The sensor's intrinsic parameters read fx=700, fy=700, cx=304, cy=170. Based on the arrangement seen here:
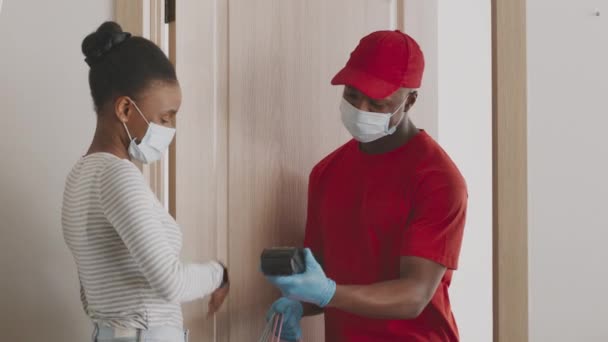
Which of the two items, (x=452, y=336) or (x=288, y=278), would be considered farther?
(x=452, y=336)

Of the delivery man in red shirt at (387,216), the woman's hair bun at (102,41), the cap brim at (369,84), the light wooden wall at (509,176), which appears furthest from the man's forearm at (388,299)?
the woman's hair bun at (102,41)

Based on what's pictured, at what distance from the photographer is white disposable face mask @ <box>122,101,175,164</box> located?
4.00ft

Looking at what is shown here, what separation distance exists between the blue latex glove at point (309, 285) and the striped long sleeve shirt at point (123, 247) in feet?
0.48

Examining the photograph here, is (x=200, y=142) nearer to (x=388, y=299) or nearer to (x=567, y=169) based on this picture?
(x=388, y=299)

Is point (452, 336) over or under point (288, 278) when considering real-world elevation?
under

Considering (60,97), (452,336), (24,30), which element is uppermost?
(24,30)

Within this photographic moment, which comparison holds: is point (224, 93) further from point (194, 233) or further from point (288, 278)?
point (288, 278)

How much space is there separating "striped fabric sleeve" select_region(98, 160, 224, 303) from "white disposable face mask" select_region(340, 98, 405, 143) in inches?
20.4

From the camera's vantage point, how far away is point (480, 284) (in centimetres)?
208

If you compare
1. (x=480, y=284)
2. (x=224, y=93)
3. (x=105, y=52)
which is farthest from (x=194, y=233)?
(x=480, y=284)

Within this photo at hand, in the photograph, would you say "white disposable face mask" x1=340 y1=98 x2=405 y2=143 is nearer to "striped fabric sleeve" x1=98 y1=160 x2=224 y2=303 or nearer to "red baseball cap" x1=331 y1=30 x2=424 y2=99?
"red baseball cap" x1=331 y1=30 x2=424 y2=99

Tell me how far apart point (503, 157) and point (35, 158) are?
94 cm

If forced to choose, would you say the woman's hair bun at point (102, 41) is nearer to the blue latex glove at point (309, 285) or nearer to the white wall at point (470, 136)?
the blue latex glove at point (309, 285)

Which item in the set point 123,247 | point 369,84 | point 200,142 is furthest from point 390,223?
point 123,247
